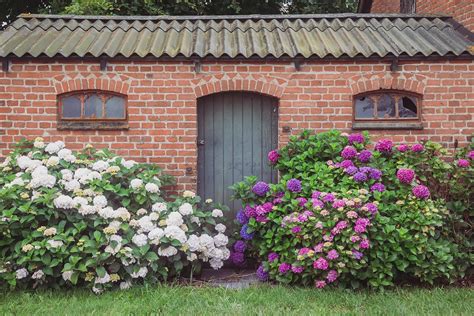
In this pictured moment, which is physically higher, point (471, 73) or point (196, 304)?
point (471, 73)

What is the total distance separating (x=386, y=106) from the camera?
691 centimetres

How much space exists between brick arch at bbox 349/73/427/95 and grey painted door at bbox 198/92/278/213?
1.18 meters

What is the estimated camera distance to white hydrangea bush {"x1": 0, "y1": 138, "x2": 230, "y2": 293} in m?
5.30

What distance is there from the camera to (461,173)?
6016 millimetres

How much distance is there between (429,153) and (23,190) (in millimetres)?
4983

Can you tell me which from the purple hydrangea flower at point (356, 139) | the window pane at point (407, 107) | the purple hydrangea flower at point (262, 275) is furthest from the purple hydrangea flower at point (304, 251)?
the window pane at point (407, 107)

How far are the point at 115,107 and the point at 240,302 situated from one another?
334 centimetres

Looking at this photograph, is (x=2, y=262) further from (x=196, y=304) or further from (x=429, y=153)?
(x=429, y=153)

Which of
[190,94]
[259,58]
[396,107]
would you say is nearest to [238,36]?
[259,58]

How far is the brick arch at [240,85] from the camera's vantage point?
6781 millimetres

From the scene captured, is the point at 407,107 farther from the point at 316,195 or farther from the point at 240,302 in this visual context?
the point at 240,302

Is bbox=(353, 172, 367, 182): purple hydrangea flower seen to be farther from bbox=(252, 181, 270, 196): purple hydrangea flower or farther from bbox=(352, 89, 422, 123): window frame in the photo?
bbox=(352, 89, 422, 123): window frame

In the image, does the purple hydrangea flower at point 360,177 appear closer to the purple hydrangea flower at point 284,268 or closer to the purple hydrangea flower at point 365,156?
the purple hydrangea flower at point 365,156

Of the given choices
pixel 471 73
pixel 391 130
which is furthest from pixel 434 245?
pixel 471 73
